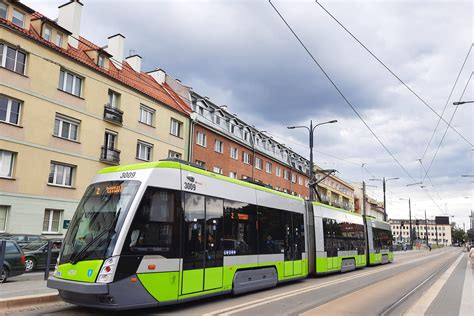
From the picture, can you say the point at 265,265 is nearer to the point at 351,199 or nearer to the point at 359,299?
the point at 359,299

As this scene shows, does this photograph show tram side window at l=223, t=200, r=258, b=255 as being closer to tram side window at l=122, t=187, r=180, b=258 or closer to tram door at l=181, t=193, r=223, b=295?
tram door at l=181, t=193, r=223, b=295

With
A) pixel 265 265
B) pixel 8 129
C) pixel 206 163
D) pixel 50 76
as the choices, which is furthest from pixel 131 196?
pixel 206 163

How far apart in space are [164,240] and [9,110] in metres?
15.7

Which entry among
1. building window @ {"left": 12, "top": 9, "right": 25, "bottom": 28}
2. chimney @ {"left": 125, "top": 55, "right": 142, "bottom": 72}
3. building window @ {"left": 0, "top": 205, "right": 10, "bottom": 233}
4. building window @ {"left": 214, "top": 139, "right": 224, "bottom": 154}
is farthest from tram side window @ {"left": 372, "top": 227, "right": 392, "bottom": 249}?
building window @ {"left": 12, "top": 9, "right": 25, "bottom": 28}

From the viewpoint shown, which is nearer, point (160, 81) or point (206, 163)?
point (206, 163)

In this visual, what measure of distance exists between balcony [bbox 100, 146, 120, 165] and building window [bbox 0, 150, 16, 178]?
5.61 meters

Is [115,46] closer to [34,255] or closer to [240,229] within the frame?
[34,255]

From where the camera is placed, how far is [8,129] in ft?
65.0

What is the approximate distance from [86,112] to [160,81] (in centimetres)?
1342

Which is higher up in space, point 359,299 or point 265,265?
point 265,265

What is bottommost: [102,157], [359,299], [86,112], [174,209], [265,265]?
[359,299]

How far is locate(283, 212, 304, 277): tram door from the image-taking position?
555 inches

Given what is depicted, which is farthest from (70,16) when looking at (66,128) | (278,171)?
(278,171)

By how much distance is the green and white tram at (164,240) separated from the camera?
25.2ft
